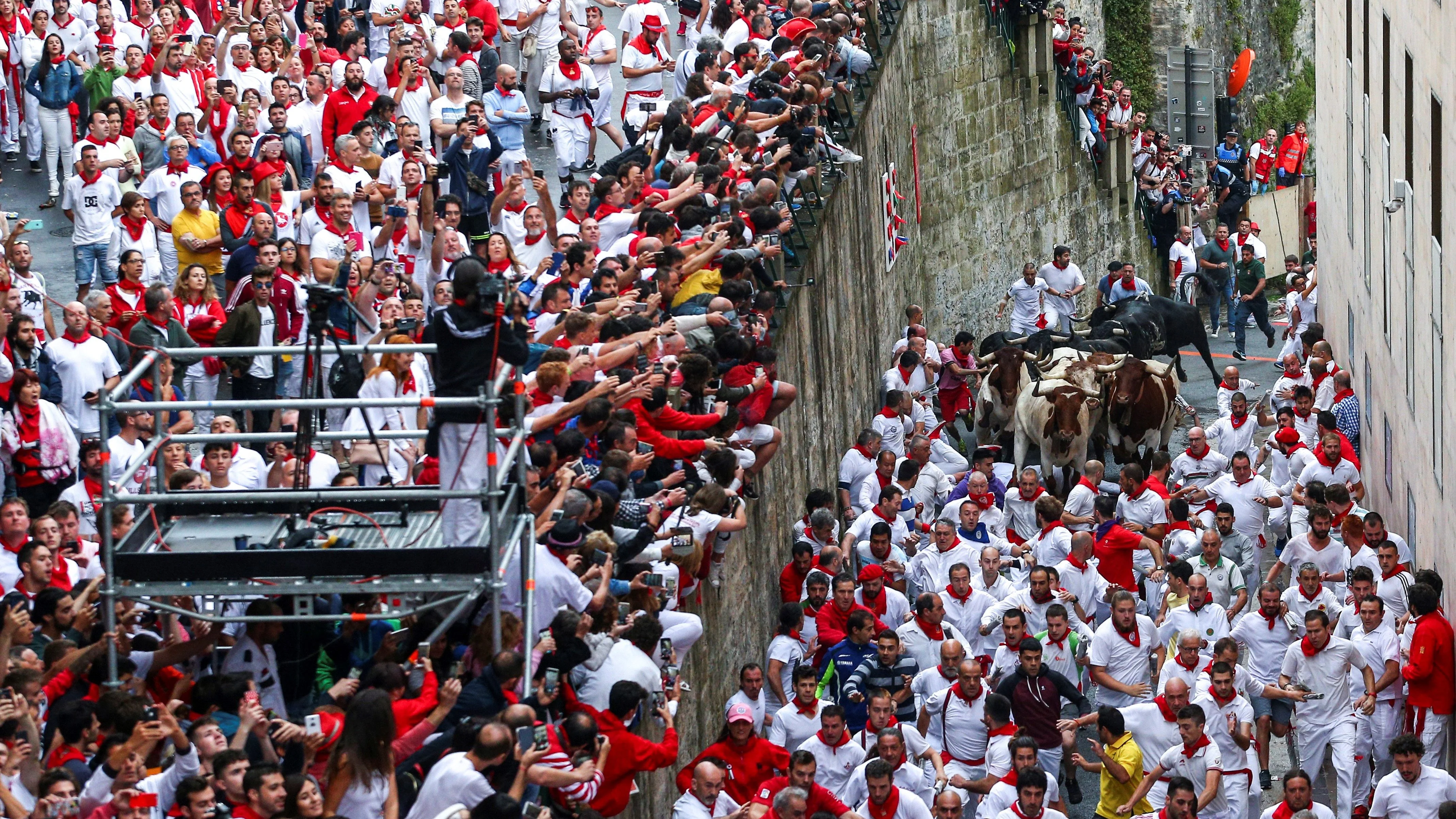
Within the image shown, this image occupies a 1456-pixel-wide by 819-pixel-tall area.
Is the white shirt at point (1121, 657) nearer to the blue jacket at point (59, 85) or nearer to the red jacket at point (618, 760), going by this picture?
the red jacket at point (618, 760)

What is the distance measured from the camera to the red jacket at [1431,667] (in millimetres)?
15766

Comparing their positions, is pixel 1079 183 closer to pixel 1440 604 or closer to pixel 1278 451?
pixel 1278 451

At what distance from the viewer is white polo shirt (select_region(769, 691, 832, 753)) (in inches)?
583

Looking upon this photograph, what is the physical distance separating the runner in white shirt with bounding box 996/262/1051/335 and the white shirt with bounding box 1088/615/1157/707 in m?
11.8

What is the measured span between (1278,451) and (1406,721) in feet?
18.2

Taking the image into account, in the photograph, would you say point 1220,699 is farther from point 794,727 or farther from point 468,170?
point 468,170

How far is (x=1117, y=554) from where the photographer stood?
61.3 feet

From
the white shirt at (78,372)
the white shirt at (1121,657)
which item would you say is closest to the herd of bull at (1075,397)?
the white shirt at (1121,657)

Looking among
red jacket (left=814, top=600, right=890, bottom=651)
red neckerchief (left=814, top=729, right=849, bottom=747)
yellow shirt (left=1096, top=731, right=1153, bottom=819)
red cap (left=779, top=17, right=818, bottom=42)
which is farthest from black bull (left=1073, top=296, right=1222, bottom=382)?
red neckerchief (left=814, top=729, right=849, bottom=747)

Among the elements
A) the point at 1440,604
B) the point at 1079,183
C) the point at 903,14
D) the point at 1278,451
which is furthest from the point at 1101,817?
the point at 1079,183

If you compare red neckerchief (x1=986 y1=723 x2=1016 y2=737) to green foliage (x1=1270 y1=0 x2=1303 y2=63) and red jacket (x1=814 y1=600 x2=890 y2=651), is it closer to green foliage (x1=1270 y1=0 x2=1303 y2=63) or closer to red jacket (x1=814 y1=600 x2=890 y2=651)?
red jacket (x1=814 y1=600 x2=890 y2=651)

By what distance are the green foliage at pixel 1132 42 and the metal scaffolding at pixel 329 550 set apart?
33.2m

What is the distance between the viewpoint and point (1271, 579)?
17.3 m

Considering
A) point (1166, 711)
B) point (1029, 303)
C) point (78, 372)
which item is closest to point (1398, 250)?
point (1029, 303)
